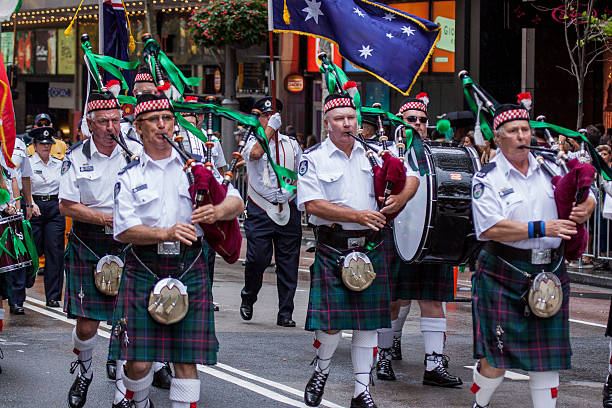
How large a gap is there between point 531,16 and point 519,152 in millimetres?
14978

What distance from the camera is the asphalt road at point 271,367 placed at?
7.27 m

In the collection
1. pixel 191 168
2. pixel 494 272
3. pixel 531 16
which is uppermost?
pixel 531 16

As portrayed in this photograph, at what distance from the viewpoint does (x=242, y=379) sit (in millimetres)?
7812

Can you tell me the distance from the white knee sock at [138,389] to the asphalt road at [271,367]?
4.08ft

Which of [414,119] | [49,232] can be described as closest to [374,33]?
[414,119]

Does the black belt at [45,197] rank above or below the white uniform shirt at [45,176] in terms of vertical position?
below

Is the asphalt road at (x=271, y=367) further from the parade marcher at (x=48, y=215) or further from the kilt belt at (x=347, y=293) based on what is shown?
the kilt belt at (x=347, y=293)

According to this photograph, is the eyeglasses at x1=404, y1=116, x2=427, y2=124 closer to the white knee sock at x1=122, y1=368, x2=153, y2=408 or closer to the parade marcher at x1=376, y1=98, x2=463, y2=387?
the parade marcher at x1=376, y1=98, x2=463, y2=387

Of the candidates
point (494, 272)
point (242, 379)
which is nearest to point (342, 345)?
point (242, 379)

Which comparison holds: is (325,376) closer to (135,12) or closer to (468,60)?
(468,60)

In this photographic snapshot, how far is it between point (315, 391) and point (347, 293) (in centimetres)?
66

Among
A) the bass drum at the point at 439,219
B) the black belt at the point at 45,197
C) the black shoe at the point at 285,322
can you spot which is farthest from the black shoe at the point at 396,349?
the black belt at the point at 45,197

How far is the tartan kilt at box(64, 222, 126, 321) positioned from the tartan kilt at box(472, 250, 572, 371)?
247cm

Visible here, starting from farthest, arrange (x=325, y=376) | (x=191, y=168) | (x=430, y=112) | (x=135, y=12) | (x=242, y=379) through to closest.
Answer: (x=135, y=12)
(x=430, y=112)
(x=242, y=379)
(x=325, y=376)
(x=191, y=168)
